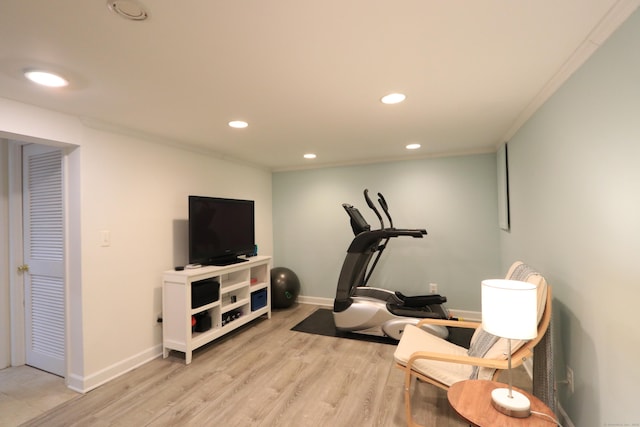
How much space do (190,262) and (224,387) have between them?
1.23 meters

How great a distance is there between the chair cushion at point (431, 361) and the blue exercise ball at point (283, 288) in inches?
86.6

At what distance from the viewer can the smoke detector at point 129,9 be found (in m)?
1.07

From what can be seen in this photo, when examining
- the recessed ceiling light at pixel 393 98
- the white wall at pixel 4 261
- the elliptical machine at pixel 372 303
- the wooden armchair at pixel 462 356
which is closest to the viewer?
the wooden armchair at pixel 462 356

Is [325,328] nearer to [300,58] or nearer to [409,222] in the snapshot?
[409,222]

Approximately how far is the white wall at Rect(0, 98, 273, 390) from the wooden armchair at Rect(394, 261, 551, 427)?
234 cm

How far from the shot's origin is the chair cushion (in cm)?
183

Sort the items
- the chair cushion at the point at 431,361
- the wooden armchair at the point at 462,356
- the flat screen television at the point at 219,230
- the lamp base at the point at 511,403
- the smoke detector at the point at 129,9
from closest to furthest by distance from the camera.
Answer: the smoke detector at the point at 129,9, the lamp base at the point at 511,403, the wooden armchair at the point at 462,356, the chair cushion at the point at 431,361, the flat screen television at the point at 219,230

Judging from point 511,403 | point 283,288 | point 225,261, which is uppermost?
point 225,261

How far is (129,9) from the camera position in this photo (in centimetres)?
111

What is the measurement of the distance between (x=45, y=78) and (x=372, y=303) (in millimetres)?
3220

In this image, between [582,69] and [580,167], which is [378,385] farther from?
[582,69]

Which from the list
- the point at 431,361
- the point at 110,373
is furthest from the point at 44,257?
the point at 431,361

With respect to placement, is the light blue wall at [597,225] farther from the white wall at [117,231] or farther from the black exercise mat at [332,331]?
→ the white wall at [117,231]

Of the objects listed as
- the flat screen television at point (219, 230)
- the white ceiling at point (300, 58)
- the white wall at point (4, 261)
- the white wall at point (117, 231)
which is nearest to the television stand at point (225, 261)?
the flat screen television at point (219, 230)
